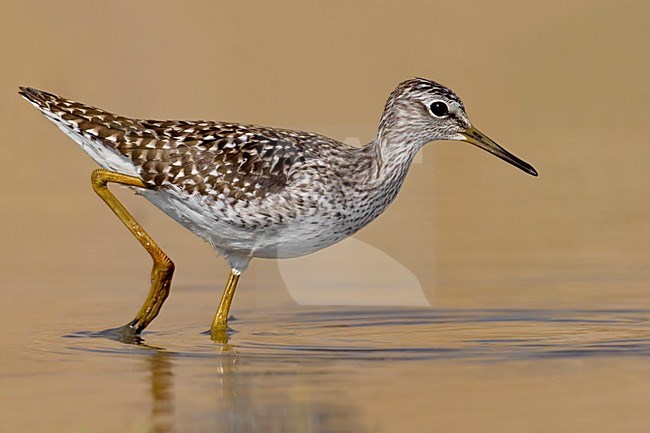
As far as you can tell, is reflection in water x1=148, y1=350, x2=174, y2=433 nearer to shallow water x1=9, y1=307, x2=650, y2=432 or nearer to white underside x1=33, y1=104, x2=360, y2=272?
shallow water x1=9, y1=307, x2=650, y2=432

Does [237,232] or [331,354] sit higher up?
[237,232]

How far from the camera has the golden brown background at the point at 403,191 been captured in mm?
10688

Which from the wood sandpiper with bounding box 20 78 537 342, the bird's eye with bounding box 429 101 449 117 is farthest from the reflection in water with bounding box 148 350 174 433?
the bird's eye with bounding box 429 101 449 117

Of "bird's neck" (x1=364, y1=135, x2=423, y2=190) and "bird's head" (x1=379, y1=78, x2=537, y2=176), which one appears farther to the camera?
"bird's head" (x1=379, y1=78, x2=537, y2=176)

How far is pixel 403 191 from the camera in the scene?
20.5 metres

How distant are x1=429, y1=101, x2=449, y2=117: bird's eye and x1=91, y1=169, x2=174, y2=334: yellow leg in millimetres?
2626

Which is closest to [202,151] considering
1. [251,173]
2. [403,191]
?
[251,173]

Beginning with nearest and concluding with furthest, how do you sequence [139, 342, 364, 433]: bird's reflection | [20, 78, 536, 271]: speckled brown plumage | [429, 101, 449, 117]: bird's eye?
[139, 342, 364, 433]: bird's reflection < [20, 78, 536, 271]: speckled brown plumage < [429, 101, 449, 117]: bird's eye

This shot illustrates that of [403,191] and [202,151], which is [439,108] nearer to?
[202,151]

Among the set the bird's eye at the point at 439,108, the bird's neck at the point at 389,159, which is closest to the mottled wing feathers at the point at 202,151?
the bird's neck at the point at 389,159

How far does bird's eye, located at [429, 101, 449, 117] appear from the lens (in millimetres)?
13891

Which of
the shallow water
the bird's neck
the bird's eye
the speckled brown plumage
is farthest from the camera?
the bird's eye

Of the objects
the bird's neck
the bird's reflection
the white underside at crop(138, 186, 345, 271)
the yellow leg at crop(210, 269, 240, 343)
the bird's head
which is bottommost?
the bird's reflection

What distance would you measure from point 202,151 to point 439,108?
215 centimetres
